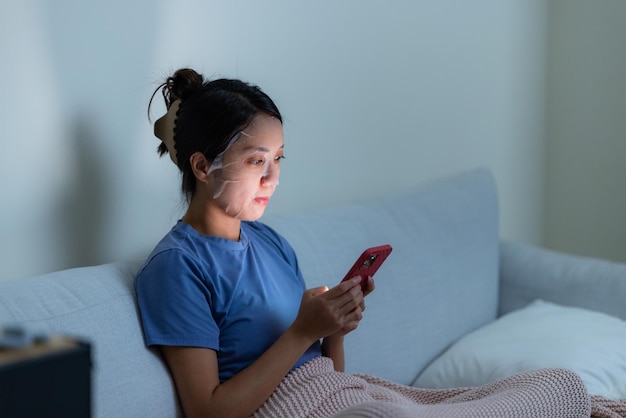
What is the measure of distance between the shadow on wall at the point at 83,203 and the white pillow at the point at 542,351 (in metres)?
0.81

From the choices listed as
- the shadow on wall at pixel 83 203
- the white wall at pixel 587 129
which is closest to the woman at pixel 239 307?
the shadow on wall at pixel 83 203

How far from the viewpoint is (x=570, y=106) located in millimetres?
2896

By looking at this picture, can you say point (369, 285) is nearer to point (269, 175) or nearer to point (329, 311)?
point (329, 311)

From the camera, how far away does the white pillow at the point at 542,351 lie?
1754mm

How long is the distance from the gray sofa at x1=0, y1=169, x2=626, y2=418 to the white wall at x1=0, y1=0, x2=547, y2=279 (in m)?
0.16

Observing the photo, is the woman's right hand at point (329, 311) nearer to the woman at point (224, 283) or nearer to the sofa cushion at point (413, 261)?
the woman at point (224, 283)

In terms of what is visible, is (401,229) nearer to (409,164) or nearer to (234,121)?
(409,164)

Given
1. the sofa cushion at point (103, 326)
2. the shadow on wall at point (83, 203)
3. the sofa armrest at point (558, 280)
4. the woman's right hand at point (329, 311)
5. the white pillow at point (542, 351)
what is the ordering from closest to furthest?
the sofa cushion at point (103, 326) → the woman's right hand at point (329, 311) → the shadow on wall at point (83, 203) → the white pillow at point (542, 351) → the sofa armrest at point (558, 280)

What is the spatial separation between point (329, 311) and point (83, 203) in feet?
1.62

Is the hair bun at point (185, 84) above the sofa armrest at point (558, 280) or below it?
above

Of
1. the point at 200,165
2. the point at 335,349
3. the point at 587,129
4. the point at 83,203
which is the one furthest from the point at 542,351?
the point at 587,129

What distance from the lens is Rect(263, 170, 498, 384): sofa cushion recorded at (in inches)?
69.7

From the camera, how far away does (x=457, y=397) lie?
1464 millimetres

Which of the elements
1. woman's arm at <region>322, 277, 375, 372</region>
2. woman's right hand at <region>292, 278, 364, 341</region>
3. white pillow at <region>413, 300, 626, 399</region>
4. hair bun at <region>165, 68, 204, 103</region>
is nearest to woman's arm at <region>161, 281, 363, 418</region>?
woman's right hand at <region>292, 278, 364, 341</region>
